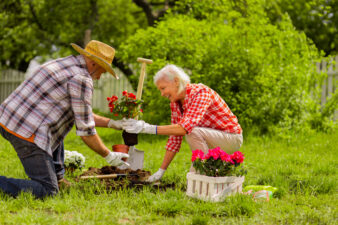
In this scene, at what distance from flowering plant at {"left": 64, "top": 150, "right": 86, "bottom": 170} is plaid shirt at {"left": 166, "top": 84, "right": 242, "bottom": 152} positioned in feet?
3.52

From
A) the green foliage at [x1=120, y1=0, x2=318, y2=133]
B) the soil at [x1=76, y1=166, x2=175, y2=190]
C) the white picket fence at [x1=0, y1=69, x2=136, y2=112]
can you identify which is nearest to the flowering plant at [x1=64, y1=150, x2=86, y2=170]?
the soil at [x1=76, y1=166, x2=175, y2=190]

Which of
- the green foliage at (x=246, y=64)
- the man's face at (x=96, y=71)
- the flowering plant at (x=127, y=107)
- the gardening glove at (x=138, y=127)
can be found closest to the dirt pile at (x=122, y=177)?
the gardening glove at (x=138, y=127)

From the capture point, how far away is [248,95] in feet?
23.2

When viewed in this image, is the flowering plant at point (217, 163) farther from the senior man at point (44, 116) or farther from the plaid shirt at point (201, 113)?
the senior man at point (44, 116)

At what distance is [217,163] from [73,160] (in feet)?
5.80

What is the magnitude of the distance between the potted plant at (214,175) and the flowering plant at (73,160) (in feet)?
5.07

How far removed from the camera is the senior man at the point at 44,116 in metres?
3.21

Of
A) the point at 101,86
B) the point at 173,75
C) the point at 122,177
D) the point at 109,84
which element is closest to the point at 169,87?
the point at 173,75

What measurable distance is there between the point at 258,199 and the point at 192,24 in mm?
4860

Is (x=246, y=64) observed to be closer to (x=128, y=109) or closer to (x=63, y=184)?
(x=128, y=109)

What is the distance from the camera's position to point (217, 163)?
3.25 meters

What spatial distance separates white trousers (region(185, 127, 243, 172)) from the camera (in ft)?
12.1

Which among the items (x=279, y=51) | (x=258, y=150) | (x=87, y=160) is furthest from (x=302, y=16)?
(x=87, y=160)

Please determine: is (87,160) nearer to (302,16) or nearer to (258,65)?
(258,65)
